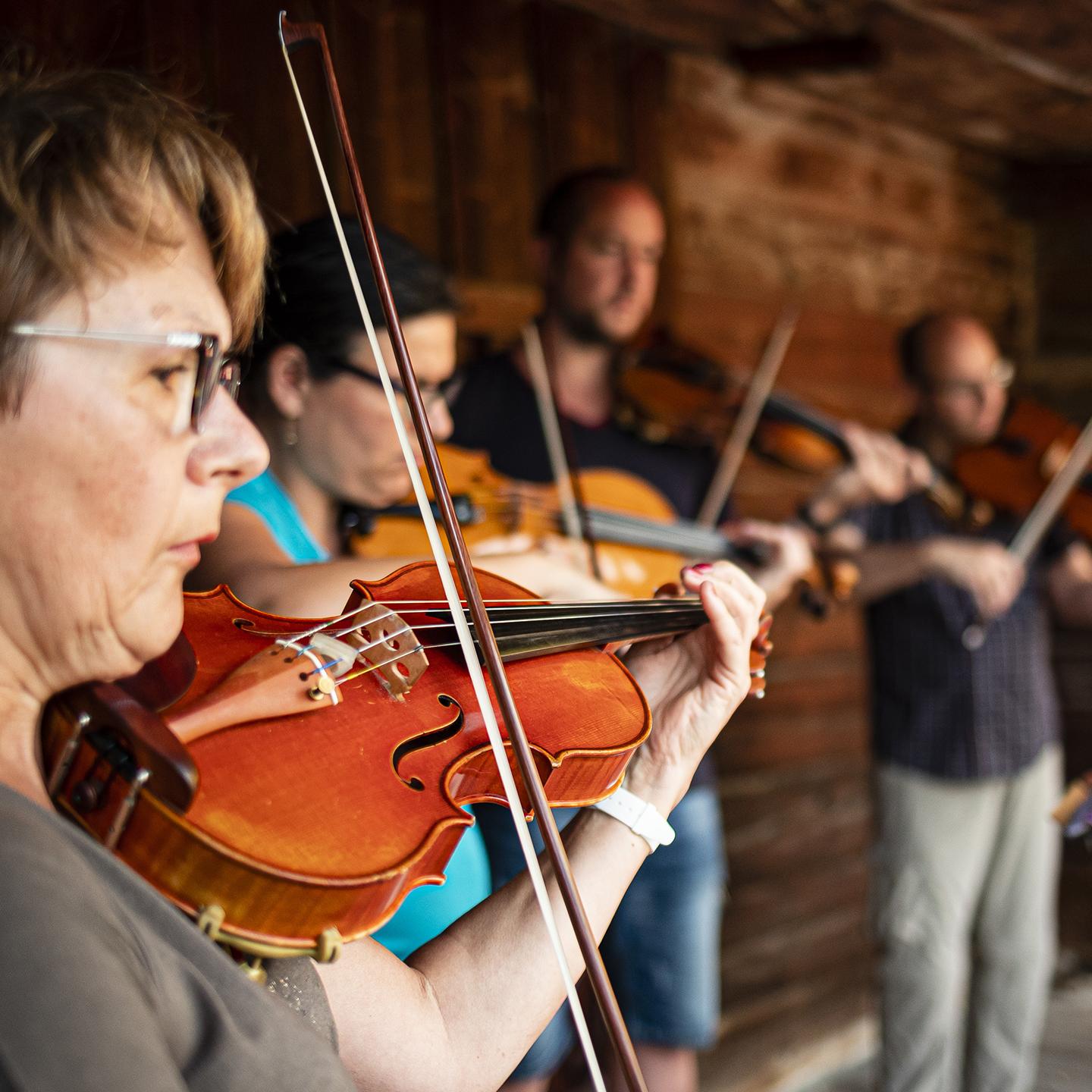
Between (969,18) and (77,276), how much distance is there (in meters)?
2.45

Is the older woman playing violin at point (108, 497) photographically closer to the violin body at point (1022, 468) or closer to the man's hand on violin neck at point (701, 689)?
the man's hand on violin neck at point (701, 689)

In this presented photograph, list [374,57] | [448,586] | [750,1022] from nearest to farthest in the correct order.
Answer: [448,586], [374,57], [750,1022]

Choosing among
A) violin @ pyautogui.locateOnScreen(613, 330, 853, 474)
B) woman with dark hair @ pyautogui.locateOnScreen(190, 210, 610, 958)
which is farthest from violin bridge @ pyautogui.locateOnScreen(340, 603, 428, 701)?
violin @ pyautogui.locateOnScreen(613, 330, 853, 474)

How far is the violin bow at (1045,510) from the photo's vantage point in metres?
2.57

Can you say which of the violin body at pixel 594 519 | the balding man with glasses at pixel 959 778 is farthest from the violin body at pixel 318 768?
the balding man with glasses at pixel 959 778

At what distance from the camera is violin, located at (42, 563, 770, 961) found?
0.65 m

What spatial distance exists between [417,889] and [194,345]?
572 mm

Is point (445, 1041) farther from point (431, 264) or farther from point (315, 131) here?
point (315, 131)

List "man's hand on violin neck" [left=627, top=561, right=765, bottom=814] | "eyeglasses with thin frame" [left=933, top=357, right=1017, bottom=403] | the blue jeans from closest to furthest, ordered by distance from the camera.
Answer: "man's hand on violin neck" [left=627, top=561, right=765, bottom=814], the blue jeans, "eyeglasses with thin frame" [left=933, top=357, right=1017, bottom=403]

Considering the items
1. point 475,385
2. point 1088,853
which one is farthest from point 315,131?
point 1088,853

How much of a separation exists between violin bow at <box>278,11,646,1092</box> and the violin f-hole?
0.03 metres

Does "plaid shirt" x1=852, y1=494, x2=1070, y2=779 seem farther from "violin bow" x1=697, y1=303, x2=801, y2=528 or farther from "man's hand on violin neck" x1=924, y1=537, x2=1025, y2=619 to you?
"violin bow" x1=697, y1=303, x2=801, y2=528

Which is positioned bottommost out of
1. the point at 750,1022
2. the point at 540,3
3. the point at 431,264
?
the point at 750,1022

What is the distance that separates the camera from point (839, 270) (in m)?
3.53
